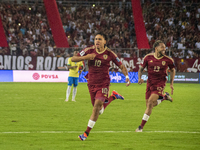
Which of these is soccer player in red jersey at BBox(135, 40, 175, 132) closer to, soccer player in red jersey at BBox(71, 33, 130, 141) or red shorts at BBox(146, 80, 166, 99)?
red shorts at BBox(146, 80, 166, 99)

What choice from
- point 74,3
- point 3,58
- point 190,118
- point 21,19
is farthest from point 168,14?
point 190,118

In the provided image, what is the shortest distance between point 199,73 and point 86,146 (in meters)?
25.9

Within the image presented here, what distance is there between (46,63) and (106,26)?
27.4 feet

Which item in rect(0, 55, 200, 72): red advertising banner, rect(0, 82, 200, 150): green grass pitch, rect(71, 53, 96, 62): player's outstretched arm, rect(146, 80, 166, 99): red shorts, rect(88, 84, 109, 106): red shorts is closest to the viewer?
rect(0, 82, 200, 150): green grass pitch

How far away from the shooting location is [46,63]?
2945 centimetres

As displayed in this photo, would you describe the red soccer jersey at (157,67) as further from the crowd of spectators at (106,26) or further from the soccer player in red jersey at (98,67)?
the crowd of spectators at (106,26)

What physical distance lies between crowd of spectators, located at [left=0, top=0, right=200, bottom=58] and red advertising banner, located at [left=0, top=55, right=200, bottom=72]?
44 cm

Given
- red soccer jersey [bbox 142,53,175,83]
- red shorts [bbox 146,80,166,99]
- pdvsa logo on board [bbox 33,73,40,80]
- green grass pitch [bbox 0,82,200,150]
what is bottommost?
pdvsa logo on board [bbox 33,73,40,80]

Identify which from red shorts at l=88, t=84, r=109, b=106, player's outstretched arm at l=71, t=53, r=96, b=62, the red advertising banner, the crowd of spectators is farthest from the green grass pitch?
the crowd of spectators

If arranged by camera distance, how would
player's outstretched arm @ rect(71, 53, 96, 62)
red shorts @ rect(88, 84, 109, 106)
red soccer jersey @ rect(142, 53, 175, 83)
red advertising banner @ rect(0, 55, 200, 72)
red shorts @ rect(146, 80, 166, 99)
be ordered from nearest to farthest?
1. player's outstretched arm @ rect(71, 53, 96, 62)
2. red shorts @ rect(88, 84, 109, 106)
3. red shorts @ rect(146, 80, 166, 99)
4. red soccer jersey @ rect(142, 53, 175, 83)
5. red advertising banner @ rect(0, 55, 200, 72)

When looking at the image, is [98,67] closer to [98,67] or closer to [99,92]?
[98,67]

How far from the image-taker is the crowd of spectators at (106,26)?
3053 cm

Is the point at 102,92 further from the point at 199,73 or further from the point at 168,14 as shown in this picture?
the point at 168,14

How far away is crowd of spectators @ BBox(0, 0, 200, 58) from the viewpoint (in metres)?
30.5
